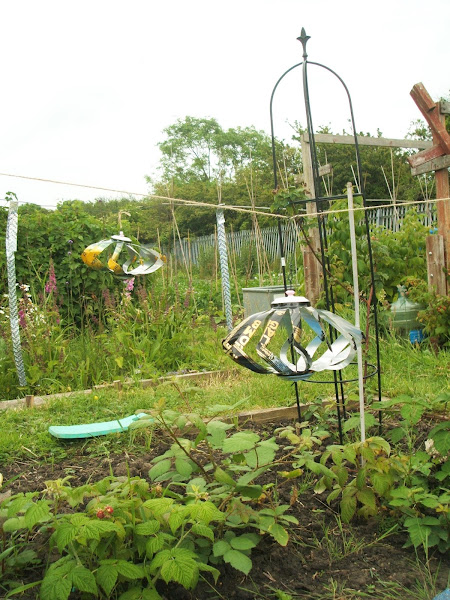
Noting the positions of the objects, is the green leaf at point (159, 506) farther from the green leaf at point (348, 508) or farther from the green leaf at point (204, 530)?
the green leaf at point (348, 508)

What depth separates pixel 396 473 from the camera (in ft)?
7.11

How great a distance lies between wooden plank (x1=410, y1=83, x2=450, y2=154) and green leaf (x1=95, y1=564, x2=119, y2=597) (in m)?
4.53

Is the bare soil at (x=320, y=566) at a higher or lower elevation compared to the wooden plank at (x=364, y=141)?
lower

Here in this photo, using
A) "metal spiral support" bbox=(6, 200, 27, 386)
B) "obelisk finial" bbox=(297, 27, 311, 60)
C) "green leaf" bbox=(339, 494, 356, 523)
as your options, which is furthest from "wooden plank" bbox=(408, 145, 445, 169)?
"green leaf" bbox=(339, 494, 356, 523)

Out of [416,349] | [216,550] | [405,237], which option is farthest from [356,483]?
[405,237]

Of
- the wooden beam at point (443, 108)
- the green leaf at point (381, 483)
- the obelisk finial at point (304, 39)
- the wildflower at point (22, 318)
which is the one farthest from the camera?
the wooden beam at point (443, 108)

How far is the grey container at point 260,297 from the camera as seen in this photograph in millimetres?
6324

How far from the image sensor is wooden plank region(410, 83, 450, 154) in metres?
4.94

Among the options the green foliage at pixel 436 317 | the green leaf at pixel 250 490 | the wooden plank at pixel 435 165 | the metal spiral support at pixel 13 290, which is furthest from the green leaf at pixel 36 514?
the wooden plank at pixel 435 165

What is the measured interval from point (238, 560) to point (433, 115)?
444 cm

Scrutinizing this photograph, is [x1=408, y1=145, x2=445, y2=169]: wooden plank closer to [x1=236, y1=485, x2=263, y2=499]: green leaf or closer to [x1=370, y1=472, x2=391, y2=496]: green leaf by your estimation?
[x1=370, y1=472, x2=391, y2=496]: green leaf

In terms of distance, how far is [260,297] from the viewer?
646cm

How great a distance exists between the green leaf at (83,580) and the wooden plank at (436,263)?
169 inches

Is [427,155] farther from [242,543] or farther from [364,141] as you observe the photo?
[242,543]
